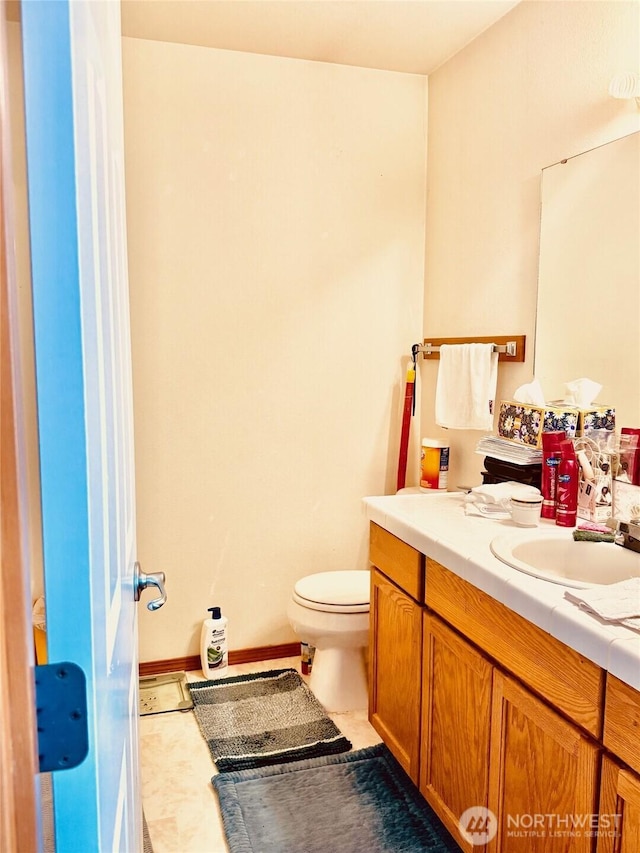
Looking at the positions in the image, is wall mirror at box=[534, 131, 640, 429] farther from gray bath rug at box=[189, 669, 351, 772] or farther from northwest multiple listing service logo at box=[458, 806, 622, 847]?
gray bath rug at box=[189, 669, 351, 772]

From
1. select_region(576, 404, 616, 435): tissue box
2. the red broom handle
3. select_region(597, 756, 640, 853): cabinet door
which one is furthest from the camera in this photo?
the red broom handle

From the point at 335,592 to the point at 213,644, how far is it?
0.57 m

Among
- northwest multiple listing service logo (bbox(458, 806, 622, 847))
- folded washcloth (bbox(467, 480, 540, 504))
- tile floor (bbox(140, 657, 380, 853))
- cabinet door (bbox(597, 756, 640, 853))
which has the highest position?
folded washcloth (bbox(467, 480, 540, 504))

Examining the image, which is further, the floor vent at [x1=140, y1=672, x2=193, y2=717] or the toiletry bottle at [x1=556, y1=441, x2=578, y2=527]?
the floor vent at [x1=140, y1=672, x2=193, y2=717]

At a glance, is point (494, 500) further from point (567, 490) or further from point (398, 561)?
point (398, 561)

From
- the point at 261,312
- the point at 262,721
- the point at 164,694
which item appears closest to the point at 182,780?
the point at 262,721

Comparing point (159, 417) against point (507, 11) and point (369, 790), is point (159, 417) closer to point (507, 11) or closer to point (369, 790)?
point (369, 790)

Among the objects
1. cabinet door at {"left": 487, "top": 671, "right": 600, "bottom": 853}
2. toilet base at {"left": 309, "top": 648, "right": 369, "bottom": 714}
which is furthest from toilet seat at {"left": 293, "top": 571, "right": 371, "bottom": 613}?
cabinet door at {"left": 487, "top": 671, "right": 600, "bottom": 853}

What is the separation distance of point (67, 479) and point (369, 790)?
1.82 m

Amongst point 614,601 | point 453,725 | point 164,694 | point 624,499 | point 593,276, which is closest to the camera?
point 614,601

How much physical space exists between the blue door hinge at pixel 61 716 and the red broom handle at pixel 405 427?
2390 mm

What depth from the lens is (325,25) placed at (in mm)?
2340

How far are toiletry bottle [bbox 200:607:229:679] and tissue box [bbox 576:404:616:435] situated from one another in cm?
158

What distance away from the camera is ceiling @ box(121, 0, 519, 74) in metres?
2.20
